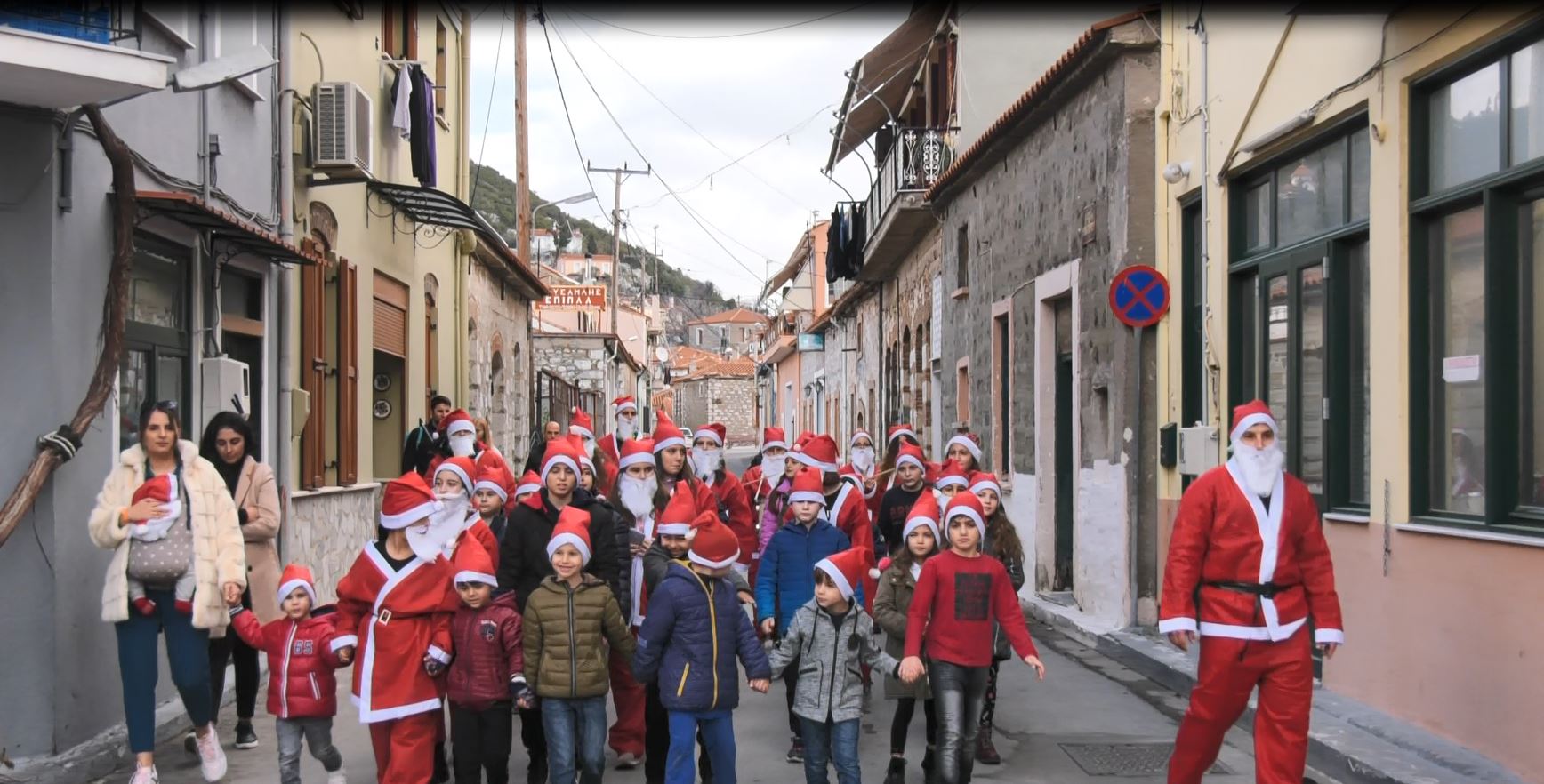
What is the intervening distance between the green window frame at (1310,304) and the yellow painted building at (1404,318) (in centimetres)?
2

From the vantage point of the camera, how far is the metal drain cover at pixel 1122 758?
7117mm

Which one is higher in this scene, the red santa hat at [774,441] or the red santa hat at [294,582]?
the red santa hat at [774,441]

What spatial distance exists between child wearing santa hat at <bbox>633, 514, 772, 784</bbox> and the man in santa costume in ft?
6.08

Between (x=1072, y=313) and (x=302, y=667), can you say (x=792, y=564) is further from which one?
(x=1072, y=313)

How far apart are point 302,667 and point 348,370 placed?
7.10 m

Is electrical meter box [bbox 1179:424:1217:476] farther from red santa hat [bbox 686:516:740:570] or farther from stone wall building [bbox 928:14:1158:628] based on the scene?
red santa hat [bbox 686:516:740:570]

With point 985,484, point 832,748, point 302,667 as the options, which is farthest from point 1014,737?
point 302,667

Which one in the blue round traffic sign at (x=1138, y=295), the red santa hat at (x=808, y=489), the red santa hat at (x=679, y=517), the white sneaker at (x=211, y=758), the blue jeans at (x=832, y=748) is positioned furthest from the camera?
the blue round traffic sign at (x=1138, y=295)

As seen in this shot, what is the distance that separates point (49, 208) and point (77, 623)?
2096 mm

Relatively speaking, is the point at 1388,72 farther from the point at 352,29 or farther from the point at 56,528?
the point at 352,29

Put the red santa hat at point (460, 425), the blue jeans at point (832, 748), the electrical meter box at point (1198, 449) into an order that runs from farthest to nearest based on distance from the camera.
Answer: the red santa hat at point (460, 425)
the electrical meter box at point (1198, 449)
the blue jeans at point (832, 748)

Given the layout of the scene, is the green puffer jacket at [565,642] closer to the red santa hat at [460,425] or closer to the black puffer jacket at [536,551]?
the black puffer jacket at [536,551]

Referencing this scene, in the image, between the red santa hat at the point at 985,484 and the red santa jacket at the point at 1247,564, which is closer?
the red santa jacket at the point at 1247,564

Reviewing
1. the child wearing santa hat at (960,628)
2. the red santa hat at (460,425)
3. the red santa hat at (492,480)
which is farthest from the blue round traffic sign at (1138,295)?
the red santa hat at (460,425)
